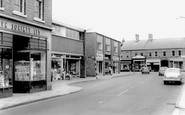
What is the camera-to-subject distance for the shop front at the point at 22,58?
50.5ft

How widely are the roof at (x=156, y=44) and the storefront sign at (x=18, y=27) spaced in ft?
203

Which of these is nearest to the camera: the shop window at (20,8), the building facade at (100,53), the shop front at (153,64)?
the shop window at (20,8)

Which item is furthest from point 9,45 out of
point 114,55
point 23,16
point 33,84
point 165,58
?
point 165,58

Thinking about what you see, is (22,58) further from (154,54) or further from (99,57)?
(154,54)

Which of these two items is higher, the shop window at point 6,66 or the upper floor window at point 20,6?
the upper floor window at point 20,6

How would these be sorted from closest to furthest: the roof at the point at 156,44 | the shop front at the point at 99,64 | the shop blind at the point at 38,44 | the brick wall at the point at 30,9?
the brick wall at the point at 30,9
the shop blind at the point at 38,44
the shop front at the point at 99,64
the roof at the point at 156,44

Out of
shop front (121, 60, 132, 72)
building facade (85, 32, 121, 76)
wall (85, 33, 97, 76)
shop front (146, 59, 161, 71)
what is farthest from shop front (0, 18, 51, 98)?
shop front (121, 60, 132, 72)

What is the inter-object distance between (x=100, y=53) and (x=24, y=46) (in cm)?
2865

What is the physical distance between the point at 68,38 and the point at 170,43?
49914 millimetres

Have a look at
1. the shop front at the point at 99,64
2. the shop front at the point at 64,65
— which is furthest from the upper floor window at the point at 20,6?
the shop front at the point at 99,64

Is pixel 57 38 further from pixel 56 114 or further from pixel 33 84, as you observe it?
pixel 56 114

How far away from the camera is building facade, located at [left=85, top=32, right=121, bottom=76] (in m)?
42.0

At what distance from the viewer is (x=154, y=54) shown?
3019 inches

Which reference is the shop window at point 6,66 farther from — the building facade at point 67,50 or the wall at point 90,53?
the wall at point 90,53
